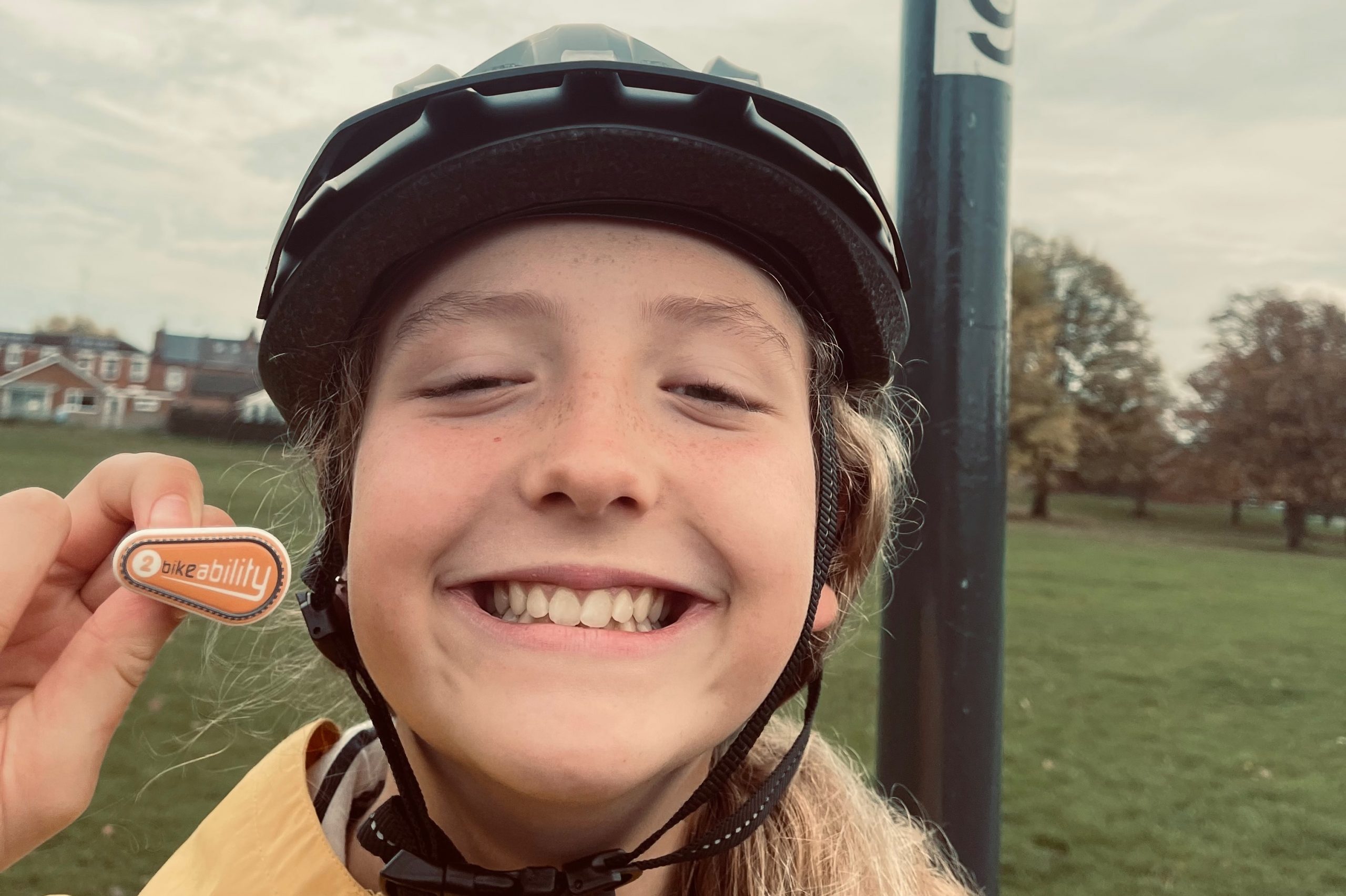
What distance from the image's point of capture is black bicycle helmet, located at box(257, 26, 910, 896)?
1815mm

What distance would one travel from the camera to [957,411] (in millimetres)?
2324

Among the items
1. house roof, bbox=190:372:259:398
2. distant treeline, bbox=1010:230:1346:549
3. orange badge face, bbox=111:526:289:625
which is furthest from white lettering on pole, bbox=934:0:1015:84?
house roof, bbox=190:372:259:398

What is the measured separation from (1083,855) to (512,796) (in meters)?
5.19

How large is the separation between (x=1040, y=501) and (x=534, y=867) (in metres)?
48.7

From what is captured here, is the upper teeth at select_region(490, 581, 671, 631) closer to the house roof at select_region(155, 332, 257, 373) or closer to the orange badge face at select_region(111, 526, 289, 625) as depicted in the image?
the orange badge face at select_region(111, 526, 289, 625)

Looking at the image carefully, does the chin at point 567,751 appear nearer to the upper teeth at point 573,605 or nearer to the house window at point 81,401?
the upper teeth at point 573,605

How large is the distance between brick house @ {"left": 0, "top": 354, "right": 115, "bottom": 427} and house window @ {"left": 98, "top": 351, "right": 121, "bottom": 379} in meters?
0.80

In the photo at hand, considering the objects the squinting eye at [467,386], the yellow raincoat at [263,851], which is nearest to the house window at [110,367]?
the yellow raincoat at [263,851]

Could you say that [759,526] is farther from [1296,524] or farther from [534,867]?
[1296,524]

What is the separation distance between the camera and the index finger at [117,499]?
5.44ft

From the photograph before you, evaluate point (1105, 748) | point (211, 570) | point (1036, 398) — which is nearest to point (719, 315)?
point (211, 570)

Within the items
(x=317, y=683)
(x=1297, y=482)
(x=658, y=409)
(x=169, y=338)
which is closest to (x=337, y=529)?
(x=658, y=409)

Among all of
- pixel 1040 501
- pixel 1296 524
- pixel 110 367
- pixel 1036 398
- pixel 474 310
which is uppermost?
pixel 110 367

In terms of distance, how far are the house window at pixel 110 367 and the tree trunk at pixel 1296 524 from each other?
70.4 meters
